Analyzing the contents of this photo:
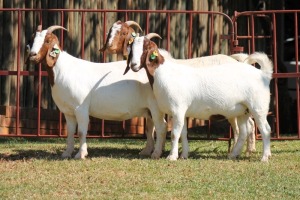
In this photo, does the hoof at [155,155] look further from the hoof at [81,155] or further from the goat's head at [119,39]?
the goat's head at [119,39]

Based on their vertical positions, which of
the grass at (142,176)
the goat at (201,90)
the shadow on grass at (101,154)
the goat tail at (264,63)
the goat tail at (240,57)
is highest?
the goat tail at (240,57)

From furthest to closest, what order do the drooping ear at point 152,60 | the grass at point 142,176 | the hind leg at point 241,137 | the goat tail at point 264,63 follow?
1. the hind leg at point 241,137
2. the goat tail at point 264,63
3. the drooping ear at point 152,60
4. the grass at point 142,176

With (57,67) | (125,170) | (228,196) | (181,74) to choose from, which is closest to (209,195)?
(228,196)

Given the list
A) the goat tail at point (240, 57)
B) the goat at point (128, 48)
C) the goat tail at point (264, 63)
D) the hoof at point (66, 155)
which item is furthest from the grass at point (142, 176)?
the goat tail at point (240, 57)

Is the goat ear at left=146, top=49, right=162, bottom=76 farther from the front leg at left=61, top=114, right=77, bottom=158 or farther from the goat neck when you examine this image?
the front leg at left=61, top=114, right=77, bottom=158

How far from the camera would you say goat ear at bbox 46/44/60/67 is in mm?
13094

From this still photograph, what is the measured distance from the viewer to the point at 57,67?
43.3ft

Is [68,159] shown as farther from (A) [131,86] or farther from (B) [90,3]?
(B) [90,3]

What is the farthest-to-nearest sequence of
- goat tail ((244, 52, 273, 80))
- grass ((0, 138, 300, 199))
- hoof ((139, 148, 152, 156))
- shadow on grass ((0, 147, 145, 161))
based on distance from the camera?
hoof ((139, 148, 152, 156)) < shadow on grass ((0, 147, 145, 161)) < goat tail ((244, 52, 273, 80)) < grass ((0, 138, 300, 199))

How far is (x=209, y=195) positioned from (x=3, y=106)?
24.5 ft

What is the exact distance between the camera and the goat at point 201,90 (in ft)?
42.1

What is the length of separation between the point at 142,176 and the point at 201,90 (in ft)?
6.67

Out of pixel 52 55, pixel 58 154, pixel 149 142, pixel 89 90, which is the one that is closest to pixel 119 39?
pixel 89 90

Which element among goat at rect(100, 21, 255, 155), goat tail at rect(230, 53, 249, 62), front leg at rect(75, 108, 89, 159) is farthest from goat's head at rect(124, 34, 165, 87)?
goat tail at rect(230, 53, 249, 62)
